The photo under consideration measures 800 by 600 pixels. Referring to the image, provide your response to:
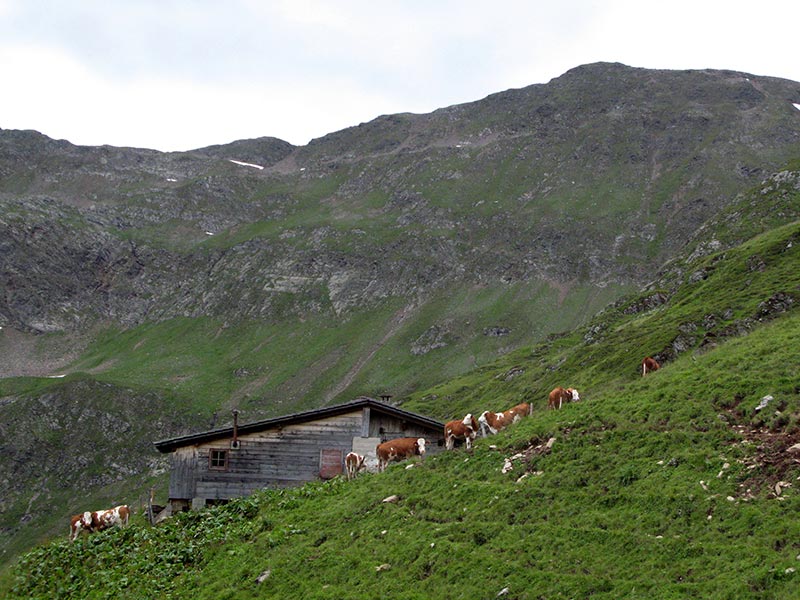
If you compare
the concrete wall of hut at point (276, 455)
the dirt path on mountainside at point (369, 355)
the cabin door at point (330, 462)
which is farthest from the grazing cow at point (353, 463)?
the dirt path on mountainside at point (369, 355)

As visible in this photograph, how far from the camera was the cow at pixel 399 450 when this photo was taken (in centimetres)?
2947

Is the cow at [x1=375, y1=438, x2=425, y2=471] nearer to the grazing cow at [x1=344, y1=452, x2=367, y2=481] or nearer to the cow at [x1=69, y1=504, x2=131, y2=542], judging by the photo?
the grazing cow at [x1=344, y1=452, x2=367, y2=481]

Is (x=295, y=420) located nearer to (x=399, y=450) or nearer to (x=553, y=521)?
(x=399, y=450)

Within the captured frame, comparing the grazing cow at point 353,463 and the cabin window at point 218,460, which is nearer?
the grazing cow at point 353,463

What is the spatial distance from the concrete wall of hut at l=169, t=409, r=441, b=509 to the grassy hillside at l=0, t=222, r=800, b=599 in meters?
5.71

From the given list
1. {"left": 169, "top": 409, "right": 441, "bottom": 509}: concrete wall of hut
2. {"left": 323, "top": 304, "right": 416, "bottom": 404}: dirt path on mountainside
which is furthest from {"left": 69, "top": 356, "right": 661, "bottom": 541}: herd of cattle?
{"left": 323, "top": 304, "right": 416, "bottom": 404}: dirt path on mountainside

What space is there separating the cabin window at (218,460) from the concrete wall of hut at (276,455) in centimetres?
8

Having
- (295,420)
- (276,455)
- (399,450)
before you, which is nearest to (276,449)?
(276,455)

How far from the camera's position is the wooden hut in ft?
116

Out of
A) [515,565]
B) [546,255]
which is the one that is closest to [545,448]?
[515,565]

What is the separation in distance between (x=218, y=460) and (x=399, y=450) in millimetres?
11334

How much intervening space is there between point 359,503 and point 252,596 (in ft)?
16.8

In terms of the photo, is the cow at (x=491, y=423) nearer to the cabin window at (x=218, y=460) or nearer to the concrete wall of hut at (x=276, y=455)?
the concrete wall of hut at (x=276, y=455)

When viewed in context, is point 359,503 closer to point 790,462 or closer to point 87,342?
point 790,462
